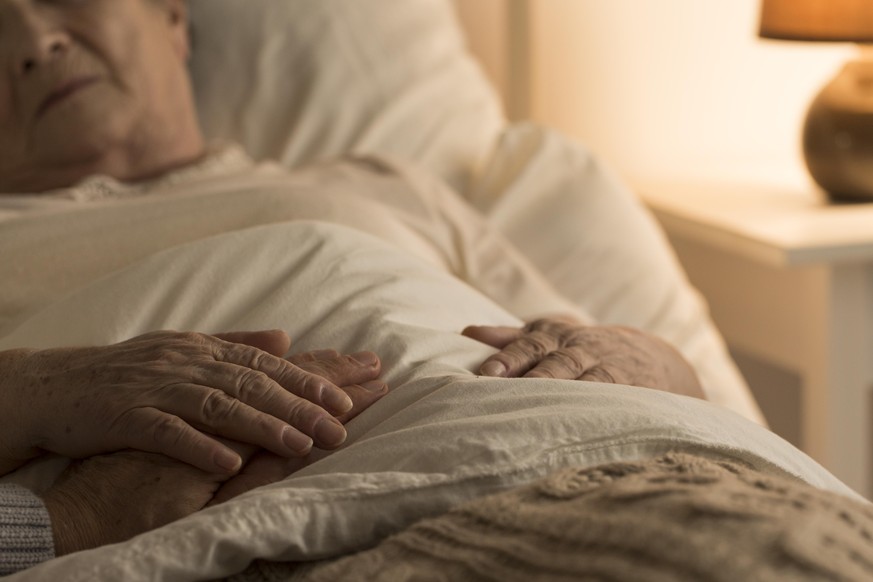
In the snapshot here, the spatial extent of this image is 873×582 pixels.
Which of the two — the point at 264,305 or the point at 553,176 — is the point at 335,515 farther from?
the point at 553,176

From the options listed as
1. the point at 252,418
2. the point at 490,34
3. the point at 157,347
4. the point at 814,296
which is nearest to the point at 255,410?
the point at 252,418

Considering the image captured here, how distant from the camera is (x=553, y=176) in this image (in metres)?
1.56

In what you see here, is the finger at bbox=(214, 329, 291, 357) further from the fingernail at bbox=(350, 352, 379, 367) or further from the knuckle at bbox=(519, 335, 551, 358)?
the knuckle at bbox=(519, 335, 551, 358)

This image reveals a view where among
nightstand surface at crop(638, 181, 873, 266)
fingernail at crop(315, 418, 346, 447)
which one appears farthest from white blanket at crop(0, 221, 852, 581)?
nightstand surface at crop(638, 181, 873, 266)

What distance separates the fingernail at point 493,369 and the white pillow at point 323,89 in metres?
0.75

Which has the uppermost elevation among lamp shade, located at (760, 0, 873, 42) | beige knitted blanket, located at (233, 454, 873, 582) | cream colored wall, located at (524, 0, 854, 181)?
lamp shade, located at (760, 0, 873, 42)

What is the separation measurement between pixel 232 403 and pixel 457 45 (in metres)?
1.10

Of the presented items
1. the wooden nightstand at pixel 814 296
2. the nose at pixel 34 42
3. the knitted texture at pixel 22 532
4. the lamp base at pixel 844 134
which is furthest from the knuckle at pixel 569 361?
the lamp base at pixel 844 134

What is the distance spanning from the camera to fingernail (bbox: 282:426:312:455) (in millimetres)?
767

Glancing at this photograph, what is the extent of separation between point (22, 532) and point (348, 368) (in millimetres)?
238

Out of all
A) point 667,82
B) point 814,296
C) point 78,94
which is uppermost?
point 78,94

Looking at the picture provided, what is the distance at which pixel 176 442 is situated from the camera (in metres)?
0.78

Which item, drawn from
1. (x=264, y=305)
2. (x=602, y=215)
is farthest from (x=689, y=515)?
(x=602, y=215)

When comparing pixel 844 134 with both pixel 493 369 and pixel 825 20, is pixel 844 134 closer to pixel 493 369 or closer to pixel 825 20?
pixel 825 20
